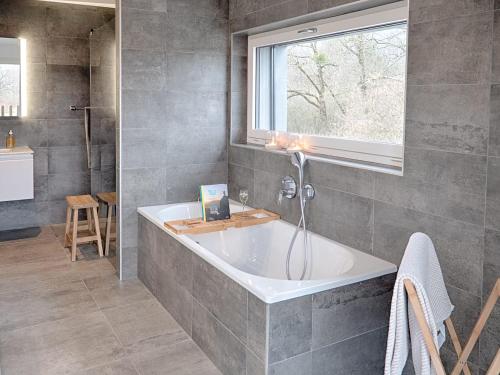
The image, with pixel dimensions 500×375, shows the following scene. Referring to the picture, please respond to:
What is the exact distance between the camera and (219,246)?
361 cm

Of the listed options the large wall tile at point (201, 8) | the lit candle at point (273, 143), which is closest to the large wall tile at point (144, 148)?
the lit candle at point (273, 143)

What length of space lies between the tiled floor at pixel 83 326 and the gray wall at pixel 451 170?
1239mm

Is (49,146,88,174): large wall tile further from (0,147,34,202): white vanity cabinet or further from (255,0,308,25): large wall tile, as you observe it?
(255,0,308,25): large wall tile

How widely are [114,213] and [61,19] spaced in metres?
2.32

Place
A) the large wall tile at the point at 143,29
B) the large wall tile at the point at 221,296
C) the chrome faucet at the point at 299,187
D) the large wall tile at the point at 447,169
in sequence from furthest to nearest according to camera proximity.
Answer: the large wall tile at the point at 143,29
the chrome faucet at the point at 299,187
the large wall tile at the point at 221,296
the large wall tile at the point at 447,169

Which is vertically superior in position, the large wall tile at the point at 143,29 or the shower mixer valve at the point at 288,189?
the large wall tile at the point at 143,29

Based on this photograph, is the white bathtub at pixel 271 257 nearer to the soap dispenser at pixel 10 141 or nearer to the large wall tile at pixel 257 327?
the large wall tile at pixel 257 327

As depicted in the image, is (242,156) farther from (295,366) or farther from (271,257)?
(295,366)

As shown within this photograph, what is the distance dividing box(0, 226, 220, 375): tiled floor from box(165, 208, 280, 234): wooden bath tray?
584mm

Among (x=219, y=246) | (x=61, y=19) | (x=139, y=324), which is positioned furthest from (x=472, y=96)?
(x=61, y=19)

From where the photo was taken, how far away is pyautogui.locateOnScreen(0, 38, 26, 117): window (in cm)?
510

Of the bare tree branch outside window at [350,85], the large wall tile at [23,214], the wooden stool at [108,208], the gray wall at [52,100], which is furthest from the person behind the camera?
the large wall tile at [23,214]

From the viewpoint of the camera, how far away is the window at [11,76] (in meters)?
5.10

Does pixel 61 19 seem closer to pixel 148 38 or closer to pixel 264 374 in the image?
pixel 148 38
